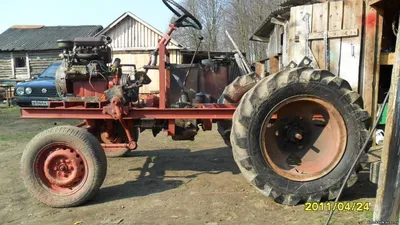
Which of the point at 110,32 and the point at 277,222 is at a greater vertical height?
the point at 110,32

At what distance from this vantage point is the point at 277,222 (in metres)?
3.77

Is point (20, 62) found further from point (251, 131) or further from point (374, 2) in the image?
point (251, 131)

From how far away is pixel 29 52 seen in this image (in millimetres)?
24750

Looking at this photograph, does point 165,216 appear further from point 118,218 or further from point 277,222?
point 277,222

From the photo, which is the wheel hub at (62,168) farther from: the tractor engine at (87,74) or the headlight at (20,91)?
the headlight at (20,91)

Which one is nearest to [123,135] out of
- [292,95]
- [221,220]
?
[221,220]

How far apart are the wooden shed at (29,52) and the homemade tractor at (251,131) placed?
2058 cm

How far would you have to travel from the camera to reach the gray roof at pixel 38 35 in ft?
81.8

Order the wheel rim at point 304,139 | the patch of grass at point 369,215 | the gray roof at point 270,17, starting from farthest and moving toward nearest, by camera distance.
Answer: the gray roof at point 270,17 → the wheel rim at point 304,139 → the patch of grass at point 369,215

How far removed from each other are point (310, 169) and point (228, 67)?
268 inches

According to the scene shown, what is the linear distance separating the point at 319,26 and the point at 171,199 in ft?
12.4

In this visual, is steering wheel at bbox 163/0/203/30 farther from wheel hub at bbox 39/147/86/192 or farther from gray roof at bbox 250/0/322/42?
gray roof at bbox 250/0/322/42

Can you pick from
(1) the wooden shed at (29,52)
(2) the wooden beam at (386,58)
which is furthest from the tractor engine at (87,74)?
(1) the wooden shed at (29,52)

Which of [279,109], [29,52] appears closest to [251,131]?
[279,109]
